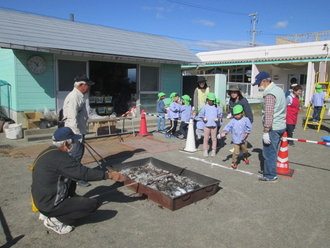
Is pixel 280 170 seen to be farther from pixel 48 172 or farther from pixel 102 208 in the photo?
pixel 48 172

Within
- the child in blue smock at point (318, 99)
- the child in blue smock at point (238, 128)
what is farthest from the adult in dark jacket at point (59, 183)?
the child in blue smock at point (318, 99)

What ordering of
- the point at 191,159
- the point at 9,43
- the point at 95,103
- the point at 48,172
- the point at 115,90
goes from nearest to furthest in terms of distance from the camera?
the point at 48,172 < the point at 191,159 < the point at 9,43 < the point at 95,103 < the point at 115,90

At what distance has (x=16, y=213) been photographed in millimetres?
4117

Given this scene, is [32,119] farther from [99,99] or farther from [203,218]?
[203,218]

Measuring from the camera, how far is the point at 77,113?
5.26 meters

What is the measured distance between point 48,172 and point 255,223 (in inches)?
114

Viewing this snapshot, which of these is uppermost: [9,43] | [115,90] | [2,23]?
[2,23]

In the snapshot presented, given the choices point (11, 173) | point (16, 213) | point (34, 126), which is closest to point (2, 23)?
point (34, 126)

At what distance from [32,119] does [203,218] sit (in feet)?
24.8

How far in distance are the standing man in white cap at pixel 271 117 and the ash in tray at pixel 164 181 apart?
1.56 metres

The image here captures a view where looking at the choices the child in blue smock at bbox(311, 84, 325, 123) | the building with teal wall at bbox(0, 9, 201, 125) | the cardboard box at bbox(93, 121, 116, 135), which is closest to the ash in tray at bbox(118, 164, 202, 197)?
the cardboard box at bbox(93, 121, 116, 135)

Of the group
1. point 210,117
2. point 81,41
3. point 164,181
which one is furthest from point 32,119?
point 164,181

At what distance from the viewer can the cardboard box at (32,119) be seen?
30.0 feet

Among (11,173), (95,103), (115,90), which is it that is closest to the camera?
(11,173)
